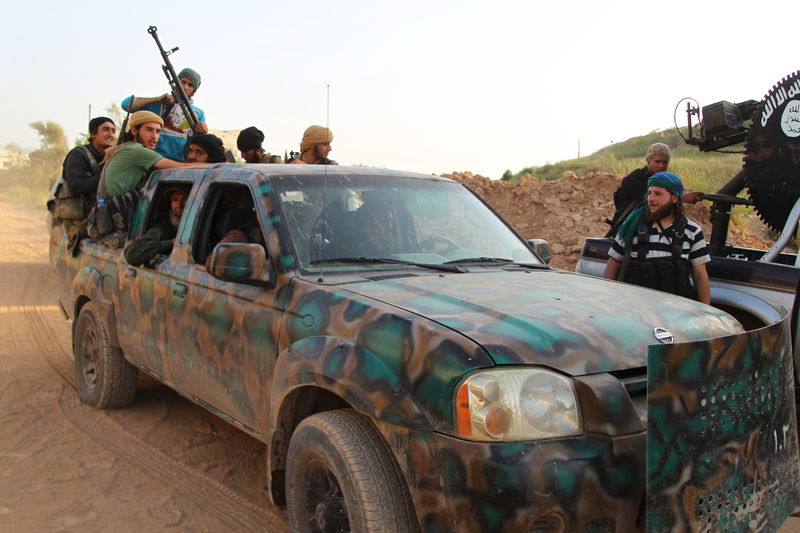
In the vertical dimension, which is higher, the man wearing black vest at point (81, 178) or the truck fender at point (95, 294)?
the man wearing black vest at point (81, 178)

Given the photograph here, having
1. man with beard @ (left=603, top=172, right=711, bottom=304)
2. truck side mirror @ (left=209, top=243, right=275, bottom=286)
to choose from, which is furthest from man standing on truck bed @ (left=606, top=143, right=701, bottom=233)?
truck side mirror @ (left=209, top=243, right=275, bottom=286)

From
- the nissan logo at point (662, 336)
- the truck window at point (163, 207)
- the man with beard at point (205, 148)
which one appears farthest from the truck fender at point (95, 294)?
the nissan logo at point (662, 336)

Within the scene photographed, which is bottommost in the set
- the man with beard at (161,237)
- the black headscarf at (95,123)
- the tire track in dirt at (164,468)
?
the tire track in dirt at (164,468)

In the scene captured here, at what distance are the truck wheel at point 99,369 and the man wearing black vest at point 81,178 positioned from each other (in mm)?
992

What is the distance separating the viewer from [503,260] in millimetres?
3896

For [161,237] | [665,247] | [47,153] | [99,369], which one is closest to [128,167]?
[161,237]

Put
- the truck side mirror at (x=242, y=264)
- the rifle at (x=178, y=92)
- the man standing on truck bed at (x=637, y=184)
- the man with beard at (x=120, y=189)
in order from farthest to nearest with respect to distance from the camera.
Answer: the rifle at (x=178, y=92) < the man standing on truck bed at (x=637, y=184) < the man with beard at (x=120, y=189) < the truck side mirror at (x=242, y=264)

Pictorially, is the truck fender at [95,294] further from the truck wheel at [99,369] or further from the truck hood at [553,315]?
the truck hood at [553,315]

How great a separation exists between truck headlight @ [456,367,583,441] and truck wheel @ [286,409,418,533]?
0.40 meters

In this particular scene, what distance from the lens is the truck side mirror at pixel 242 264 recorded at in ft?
10.8

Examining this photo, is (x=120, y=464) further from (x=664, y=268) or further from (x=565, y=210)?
(x=565, y=210)

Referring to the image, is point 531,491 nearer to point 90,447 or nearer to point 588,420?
point 588,420

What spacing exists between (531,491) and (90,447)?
340 centimetres

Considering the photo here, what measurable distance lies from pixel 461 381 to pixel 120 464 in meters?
2.86
